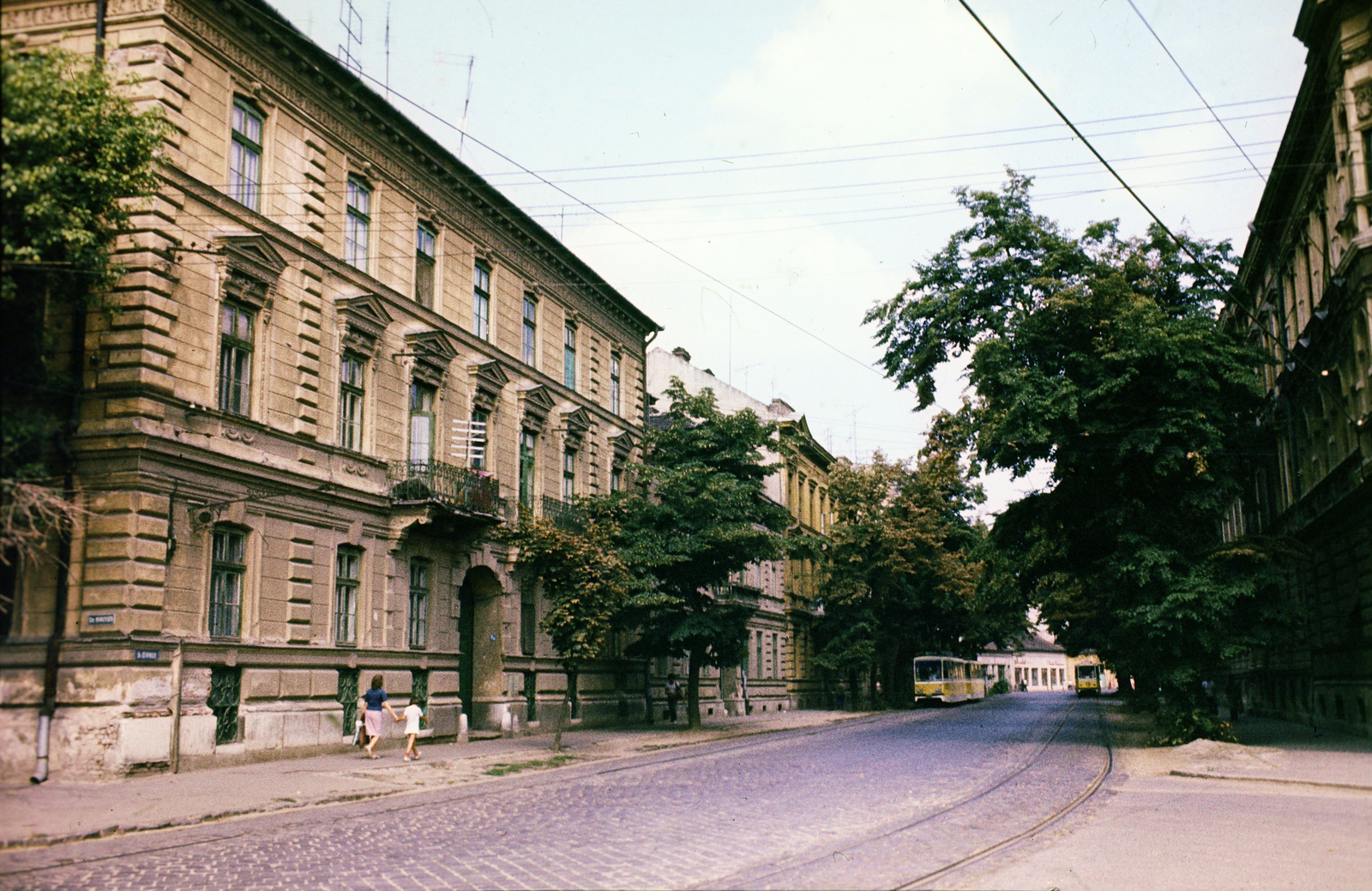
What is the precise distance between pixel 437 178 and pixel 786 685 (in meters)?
33.9

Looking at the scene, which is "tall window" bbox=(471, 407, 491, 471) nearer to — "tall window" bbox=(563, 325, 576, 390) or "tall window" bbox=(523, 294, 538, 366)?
"tall window" bbox=(523, 294, 538, 366)

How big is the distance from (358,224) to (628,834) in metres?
16.6

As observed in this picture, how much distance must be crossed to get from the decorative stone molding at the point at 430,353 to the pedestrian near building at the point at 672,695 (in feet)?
50.5

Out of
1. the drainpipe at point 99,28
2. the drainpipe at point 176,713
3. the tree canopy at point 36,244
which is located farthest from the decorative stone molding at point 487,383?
the tree canopy at point 36,244

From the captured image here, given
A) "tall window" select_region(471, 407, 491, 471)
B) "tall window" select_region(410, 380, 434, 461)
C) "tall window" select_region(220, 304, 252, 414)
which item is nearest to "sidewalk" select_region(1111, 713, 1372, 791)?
"tall window" select_region(471, 407, 491, 471)

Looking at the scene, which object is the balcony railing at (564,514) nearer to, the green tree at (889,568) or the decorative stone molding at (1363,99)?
the decorative stone molding at (1363,99)

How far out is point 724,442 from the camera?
1298 inches

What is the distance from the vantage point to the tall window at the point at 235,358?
1908cm

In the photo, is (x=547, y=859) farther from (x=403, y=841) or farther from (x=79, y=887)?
(x=79, y=887)

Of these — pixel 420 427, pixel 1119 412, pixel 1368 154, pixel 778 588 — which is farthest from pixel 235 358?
pixel 778 588

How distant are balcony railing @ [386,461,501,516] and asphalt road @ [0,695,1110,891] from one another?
7.29 metres

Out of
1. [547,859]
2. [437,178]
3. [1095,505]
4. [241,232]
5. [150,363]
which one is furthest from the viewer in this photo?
[437,178]

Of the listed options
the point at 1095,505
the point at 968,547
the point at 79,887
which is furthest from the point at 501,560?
the point at 968,547

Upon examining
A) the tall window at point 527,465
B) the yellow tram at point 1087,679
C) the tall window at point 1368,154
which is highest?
the tall window at point 1368,154
